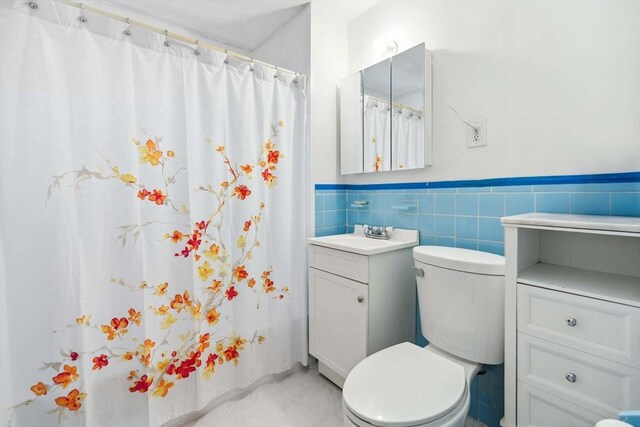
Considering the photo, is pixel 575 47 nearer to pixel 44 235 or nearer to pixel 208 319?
pixel 208 319

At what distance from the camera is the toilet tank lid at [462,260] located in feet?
3.72

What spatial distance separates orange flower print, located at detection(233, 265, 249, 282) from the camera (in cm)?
163

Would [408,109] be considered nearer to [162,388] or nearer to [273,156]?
[273,156]

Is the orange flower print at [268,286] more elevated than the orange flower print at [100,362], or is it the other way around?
the orange flower print at [268,286]

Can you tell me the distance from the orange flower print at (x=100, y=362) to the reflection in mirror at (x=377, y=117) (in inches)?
66.4

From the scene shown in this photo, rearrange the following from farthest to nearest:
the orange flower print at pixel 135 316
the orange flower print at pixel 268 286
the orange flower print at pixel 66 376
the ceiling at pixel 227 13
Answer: the ceiling at pixel 227 13 → the orange flower print at pixel 268 286 → the orange flower print at pixel 135 316 → the orange flower print at pixel 66 376

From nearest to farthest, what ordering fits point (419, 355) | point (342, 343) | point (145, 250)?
point (419, 355)
point (145, 250)
point (342, 343)

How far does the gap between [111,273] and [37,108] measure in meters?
0.69

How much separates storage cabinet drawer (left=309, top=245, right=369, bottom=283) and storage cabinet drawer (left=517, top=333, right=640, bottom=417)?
687mm

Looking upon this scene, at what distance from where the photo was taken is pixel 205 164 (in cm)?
150

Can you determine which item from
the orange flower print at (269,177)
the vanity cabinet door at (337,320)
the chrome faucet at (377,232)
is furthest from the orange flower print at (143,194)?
the chrome faucet at (377,232)

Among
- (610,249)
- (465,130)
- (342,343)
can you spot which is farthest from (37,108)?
(610,249)

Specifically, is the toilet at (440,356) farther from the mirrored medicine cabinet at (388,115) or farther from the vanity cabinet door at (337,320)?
the mirrored medicine cabinet at (388,115)

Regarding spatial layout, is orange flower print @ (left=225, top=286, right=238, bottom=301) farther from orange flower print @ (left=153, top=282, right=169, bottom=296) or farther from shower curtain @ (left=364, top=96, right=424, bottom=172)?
shower curtain @ (left=364, top=96, right=424, bottom=172)
